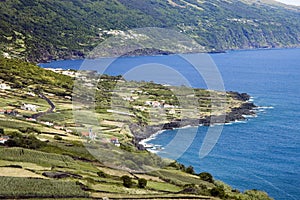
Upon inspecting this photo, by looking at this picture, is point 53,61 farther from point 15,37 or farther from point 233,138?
point 233,138

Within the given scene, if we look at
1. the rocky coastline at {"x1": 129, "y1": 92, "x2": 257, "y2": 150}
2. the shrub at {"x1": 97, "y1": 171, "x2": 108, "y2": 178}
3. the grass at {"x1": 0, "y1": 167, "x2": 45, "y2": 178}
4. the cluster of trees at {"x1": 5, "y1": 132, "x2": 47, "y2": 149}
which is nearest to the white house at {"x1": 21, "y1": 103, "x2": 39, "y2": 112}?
the rocky coastline at {"x1": 129, "y1": 92, "x2": 257, "y2": 150}

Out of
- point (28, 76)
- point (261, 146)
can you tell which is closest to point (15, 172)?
point (261, 146)

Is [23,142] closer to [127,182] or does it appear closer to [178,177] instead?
[127,182]

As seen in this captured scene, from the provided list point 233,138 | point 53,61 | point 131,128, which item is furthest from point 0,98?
point 53,61

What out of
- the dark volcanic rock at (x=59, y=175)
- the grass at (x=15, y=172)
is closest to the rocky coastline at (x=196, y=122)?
the dark volcanic rock at (x=59, y=175)

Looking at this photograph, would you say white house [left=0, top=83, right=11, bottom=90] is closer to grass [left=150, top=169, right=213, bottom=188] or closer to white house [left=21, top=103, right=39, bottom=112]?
white house [left=21, top=103, right=39, bottom=112]

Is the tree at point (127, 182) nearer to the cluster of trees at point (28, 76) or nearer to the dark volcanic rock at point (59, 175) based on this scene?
the dark volcanic rock at point (59, 175)
